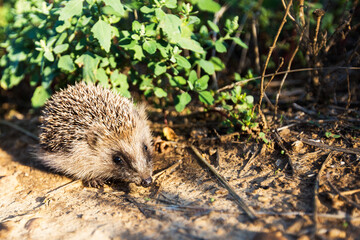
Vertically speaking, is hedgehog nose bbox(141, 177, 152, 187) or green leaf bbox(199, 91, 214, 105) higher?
green leaf bbox(199, 91, 214, 105)

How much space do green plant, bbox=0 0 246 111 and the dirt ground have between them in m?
0.74

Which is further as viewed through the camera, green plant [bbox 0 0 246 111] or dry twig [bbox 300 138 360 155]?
green plant [bbox 0 0 246 111]

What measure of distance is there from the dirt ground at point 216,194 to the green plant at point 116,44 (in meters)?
0.74

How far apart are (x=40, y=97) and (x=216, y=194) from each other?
2943mm

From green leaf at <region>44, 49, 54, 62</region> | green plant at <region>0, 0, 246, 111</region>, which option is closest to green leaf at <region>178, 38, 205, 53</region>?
green plant at <region>0, 0, 246, 111</region>

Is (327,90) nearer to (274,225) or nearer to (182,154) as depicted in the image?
(182,154)

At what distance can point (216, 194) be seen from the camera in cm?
273

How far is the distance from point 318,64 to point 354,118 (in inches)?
32.8

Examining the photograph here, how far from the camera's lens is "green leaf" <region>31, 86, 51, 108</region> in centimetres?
415

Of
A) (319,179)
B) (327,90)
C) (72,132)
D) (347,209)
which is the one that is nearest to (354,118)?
(327,90)

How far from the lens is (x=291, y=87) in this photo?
16.4ft

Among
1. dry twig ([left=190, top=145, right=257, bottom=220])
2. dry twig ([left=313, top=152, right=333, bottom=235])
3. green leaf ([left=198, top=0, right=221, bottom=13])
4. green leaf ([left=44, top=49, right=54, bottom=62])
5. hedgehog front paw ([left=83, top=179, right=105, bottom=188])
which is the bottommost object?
hedgehog front paw ([left=83, top=179, right=105, bottom=188])

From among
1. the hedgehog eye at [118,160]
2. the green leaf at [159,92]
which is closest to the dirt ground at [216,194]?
the hedgehog eye at [118,160]

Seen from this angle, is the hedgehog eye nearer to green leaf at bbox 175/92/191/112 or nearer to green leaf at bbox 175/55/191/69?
green leaf at bbox 175/92/191/112
